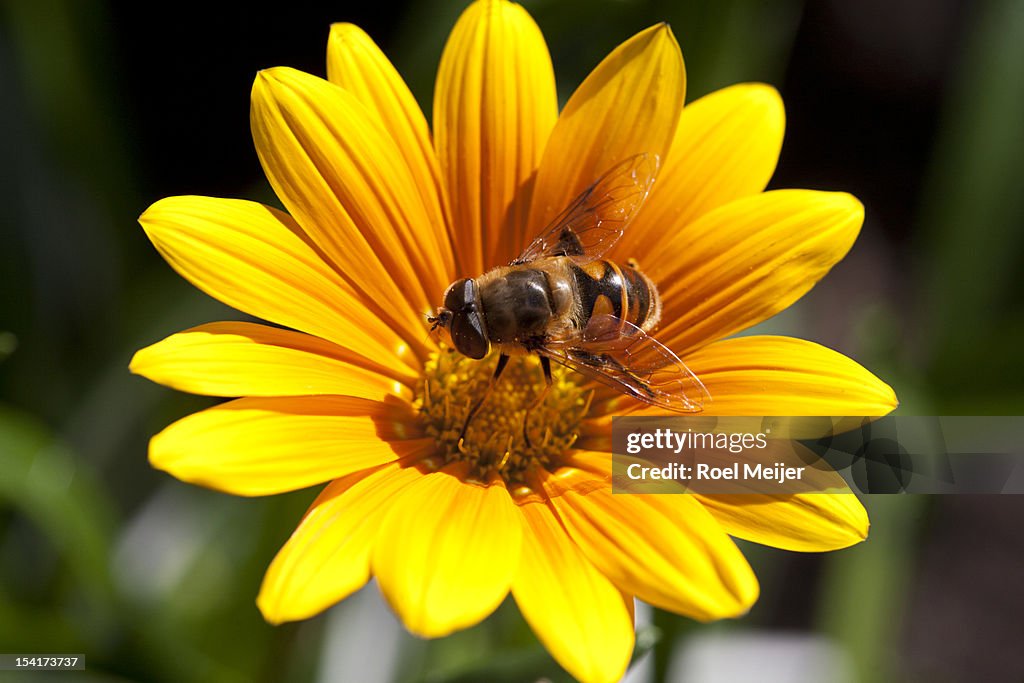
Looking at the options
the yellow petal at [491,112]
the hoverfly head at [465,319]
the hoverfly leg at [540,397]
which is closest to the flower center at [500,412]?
the hoverfly leg at [540,397]

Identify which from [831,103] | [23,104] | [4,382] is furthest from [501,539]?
[831,103]

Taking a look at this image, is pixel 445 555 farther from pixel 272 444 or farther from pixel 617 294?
pixel 617 294

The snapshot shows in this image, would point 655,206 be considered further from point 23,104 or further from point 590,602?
point 23,104

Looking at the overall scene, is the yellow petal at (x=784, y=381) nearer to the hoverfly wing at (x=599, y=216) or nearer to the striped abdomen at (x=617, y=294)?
the striped abdomen at (x=617, y=294)

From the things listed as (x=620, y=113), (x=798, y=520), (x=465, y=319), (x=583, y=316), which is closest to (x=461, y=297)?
(x=465, y=319)

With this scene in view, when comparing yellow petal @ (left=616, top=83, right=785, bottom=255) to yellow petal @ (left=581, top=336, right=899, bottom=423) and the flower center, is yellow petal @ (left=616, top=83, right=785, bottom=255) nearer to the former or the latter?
yellow petal @ (left=581, top=336, right=899, bottom=423)

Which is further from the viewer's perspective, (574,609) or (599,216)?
(599,216)
